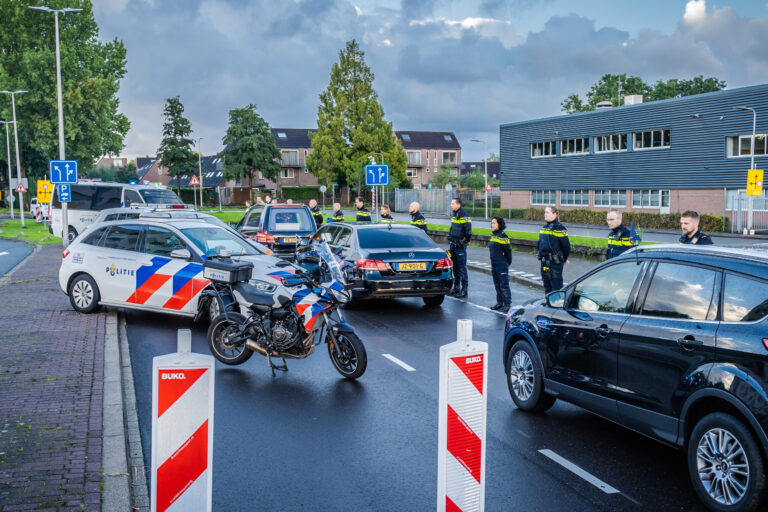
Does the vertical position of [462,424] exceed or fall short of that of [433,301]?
it exceeds it

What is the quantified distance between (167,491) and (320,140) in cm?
7563

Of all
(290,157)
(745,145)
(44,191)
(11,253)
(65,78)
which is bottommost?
(11,253)

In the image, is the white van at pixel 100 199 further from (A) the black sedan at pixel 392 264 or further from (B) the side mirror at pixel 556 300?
(B) the side mirror at pixel 556 300

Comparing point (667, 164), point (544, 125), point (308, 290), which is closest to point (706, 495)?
point (308, 290)

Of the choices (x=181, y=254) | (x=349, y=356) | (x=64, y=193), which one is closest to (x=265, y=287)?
(x=349, y=356)

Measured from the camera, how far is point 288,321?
8.11 m

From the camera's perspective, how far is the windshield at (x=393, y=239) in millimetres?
12984

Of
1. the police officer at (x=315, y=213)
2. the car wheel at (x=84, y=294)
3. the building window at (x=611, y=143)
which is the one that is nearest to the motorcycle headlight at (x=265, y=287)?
the car wheel at (x=84, y=294)

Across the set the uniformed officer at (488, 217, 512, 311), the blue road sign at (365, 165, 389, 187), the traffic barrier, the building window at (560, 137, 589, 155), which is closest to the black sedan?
the uniformed officer at (488, 217, 512, 311)

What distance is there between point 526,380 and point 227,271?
3760 millimetres

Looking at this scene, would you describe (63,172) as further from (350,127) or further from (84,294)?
(350,127)

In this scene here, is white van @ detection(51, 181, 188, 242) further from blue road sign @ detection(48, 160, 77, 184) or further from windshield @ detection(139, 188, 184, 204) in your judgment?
blue road sign @ detection(48, 160, 77, 184)

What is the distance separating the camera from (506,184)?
6384cm

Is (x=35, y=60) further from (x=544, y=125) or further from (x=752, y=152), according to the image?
(x=752, y=152)
